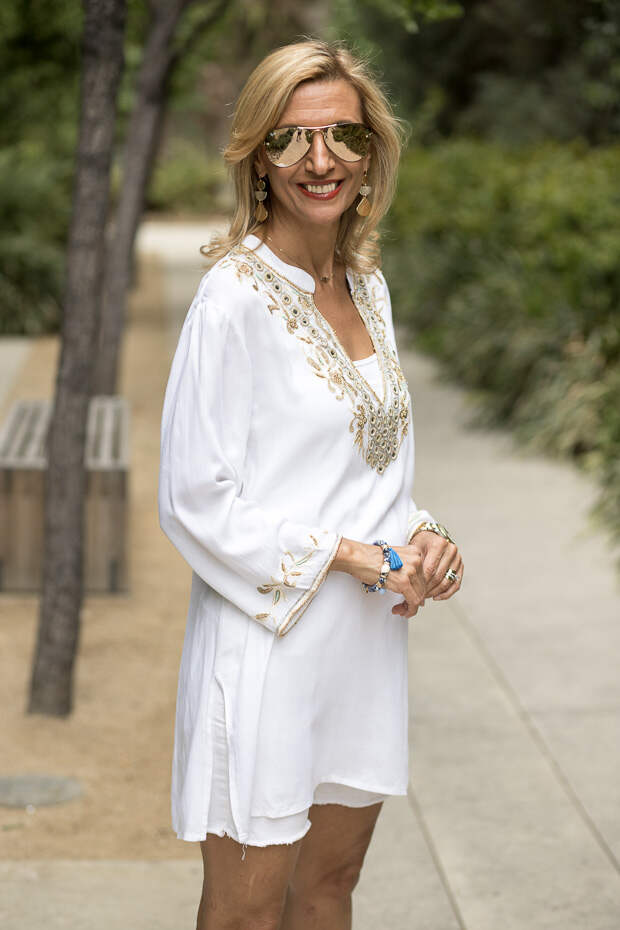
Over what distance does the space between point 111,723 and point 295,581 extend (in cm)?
287

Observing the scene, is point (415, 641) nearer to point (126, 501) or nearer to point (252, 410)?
point (126, 501)

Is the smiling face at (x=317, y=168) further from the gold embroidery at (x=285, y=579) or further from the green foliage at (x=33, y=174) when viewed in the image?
the green foliage at (x=33, y=174)

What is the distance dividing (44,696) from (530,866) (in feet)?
6.26

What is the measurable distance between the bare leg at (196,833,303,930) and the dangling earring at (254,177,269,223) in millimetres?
1102

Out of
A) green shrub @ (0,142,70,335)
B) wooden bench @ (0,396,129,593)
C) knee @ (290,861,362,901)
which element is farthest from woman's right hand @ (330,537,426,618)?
green shrub @ (0,142,70,335)

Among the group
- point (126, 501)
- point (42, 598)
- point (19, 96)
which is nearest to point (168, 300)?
point (19, 96)

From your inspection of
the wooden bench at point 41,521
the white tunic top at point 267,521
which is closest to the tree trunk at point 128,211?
the wooden bench at point 41,521

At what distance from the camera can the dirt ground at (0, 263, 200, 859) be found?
4129 millimetres

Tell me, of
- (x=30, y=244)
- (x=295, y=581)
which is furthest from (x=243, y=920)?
(x=30, y=244)

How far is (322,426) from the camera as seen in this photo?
93.4 inches

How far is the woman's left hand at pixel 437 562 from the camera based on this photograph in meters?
2.48

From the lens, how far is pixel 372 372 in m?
2.54

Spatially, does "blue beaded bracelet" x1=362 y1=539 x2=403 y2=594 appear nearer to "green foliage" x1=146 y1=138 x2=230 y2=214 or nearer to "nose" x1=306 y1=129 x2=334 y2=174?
"nose" x1=306 y1=129 x2=334 y2=174

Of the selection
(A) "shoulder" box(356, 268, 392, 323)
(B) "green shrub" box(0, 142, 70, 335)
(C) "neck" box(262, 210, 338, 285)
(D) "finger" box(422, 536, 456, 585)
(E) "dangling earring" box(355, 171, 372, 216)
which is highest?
(E) "dangling earring" box(355, 171, 372, 216)
